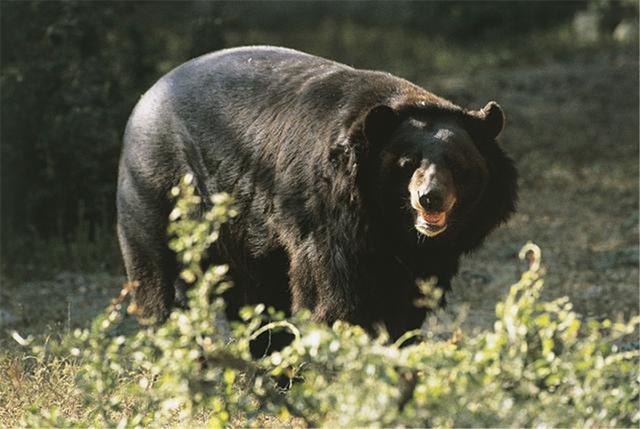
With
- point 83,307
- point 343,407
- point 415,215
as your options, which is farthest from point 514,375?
point 83,307

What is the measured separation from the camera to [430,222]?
17.7 feet

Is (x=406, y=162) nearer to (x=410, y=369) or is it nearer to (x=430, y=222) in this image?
(x=430, y=222)

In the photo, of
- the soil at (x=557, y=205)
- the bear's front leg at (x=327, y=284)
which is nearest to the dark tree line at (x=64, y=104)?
the soil at (x=557, y=205)

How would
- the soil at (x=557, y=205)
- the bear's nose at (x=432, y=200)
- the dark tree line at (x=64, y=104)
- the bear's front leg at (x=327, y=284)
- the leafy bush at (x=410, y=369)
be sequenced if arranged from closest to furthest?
the leafy bush at (x=410, y=369), the bear's nose at (x=432, y=200), the bear's front leg at (x=327, y=284), the soil at (x=557, y=205), the dark tree line at (x=64, y=104)

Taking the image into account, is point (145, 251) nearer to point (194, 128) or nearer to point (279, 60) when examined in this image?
point (194, 128)

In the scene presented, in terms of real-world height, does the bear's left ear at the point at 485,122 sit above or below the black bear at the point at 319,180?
above

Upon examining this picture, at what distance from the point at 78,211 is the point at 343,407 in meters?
6.27

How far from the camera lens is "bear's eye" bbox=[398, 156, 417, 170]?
5504 mm

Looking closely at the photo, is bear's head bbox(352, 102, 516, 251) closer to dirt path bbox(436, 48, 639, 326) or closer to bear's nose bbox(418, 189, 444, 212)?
bear's nose bbox(418, 189, 444, 212)

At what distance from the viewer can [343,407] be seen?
12.5 feet

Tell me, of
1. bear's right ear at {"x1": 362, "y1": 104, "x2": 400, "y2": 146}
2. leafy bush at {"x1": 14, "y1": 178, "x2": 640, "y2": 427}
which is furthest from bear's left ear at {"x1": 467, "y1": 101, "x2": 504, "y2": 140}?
leafy bush at {"x1": 14, "y1": 178, "x2": 640, "y2": 427}

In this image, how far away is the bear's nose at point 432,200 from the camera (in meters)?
5.27

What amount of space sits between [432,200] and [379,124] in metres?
0.47

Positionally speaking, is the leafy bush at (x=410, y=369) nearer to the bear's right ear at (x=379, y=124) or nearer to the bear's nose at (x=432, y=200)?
the bear's nose at (x=432, y=200)
